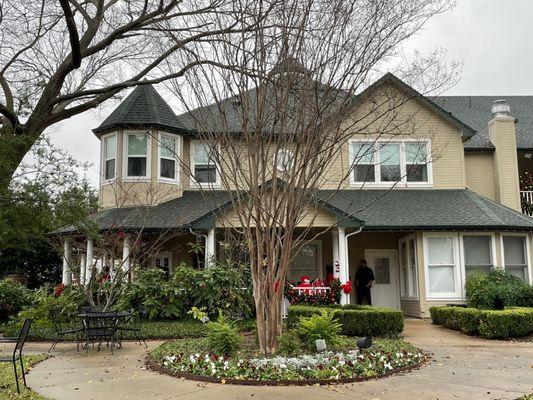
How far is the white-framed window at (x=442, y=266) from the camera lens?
1603cm

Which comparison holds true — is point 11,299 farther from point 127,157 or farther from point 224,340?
point 224,340

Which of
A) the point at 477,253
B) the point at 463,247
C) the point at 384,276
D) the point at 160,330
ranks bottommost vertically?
the point at 160,330

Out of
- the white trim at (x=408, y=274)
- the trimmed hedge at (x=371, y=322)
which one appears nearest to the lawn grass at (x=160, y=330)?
the trimmed hedge at (x=371, y=322)

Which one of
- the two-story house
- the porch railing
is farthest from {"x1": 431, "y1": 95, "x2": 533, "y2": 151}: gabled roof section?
the porch railing

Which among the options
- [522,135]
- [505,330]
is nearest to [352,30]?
[505,330]

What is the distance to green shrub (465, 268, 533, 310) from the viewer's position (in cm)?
1385

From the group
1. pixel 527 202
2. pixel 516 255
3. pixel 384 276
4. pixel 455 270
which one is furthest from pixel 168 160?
pixel 527 202

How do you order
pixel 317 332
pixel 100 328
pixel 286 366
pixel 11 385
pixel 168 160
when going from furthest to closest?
1. pixel 168 160
2. pixel 100 328
3. pixel 317 332
4. pixel 286 366
5. pixel 11 385

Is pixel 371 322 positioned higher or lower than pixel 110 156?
lower

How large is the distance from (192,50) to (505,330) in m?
9.25

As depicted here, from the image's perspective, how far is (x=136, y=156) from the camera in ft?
57.6

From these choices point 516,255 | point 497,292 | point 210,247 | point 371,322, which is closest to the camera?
point 371,322

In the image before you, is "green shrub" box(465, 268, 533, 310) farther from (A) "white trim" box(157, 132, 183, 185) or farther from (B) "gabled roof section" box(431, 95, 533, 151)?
(A) "white trim" box(157, 132, 183, 185)

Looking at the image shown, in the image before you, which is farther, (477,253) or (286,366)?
(477,253)
